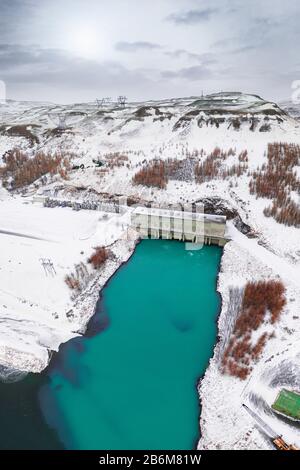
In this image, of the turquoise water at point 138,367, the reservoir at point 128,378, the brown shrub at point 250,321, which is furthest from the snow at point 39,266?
the brown shrub at point 250,321

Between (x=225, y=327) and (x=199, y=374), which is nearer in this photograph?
(x=199, y=374)

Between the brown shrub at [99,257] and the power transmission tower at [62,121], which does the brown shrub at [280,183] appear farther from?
the power transmission tower at [62,121]

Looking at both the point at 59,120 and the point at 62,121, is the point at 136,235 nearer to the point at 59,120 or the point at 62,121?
the point at 62,121

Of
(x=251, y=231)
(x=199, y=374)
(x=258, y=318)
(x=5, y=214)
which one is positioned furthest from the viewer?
(x=5, y=214)

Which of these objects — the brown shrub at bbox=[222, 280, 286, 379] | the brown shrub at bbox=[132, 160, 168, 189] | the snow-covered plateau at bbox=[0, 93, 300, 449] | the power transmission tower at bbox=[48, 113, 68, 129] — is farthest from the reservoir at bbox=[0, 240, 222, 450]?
the power transmission tower at bbox=[48, 113, 68, 129]

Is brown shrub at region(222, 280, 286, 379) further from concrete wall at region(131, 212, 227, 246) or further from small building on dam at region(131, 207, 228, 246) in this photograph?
small building on dam at region(131, 207, 228, 246)
